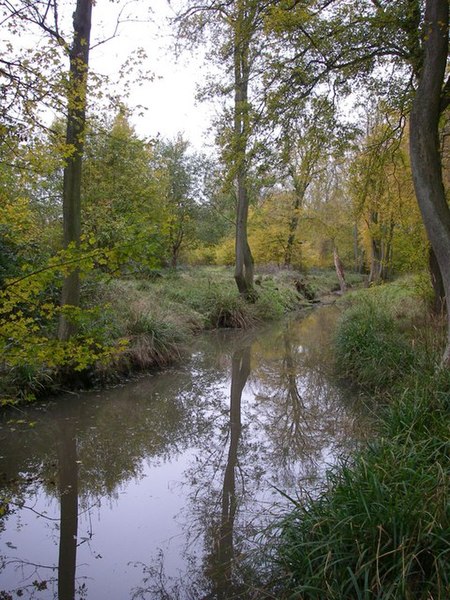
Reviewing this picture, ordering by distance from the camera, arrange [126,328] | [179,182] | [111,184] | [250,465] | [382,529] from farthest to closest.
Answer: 1. [179,182]
2. [111,184]
3. [126,328]
4. [250,465]
5. [382,529]

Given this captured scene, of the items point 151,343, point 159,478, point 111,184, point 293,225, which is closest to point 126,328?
point 151,343

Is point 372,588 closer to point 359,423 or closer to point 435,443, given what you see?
point 435,443

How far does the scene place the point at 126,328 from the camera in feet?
32.0

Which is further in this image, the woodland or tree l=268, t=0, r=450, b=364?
tree l=268, t=0, r=450, b=364

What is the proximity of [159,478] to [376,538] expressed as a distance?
3.07m

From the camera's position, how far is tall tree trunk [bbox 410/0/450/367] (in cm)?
584

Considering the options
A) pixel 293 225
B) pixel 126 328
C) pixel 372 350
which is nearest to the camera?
pixel 372 350

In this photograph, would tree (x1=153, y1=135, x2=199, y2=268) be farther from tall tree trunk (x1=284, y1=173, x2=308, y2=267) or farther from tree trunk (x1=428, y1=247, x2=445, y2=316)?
tree trunk (x1=428, y1=247, x2=445, y2=316)

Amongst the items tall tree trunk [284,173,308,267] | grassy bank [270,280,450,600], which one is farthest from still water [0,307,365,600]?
tall tree trunk [284,173,308,267]

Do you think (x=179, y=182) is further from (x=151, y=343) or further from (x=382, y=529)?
(x=382, y=529)

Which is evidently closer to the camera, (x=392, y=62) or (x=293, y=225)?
(x=392, y=62)

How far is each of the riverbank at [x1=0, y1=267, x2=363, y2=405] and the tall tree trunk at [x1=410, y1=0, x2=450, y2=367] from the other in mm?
4068

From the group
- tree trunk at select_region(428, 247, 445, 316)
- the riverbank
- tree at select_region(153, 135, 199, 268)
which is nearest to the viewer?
the riverbank

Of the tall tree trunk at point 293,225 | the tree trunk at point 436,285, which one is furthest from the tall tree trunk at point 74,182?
the tall tree trunk at point 293,225
